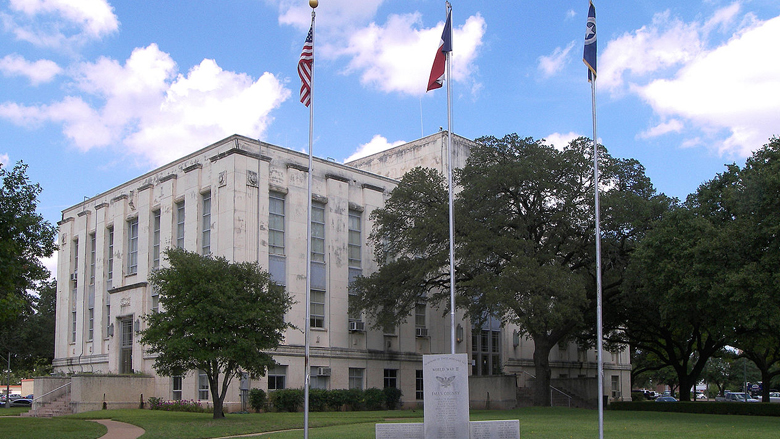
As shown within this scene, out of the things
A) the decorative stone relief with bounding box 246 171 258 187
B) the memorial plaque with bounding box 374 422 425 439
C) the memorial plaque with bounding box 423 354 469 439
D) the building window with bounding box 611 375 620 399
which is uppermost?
the decorative stone relief with bounding box 246 171 258 187

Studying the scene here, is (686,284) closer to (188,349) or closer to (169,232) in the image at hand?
(188,349)

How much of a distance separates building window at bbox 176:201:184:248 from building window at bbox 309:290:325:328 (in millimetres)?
8244

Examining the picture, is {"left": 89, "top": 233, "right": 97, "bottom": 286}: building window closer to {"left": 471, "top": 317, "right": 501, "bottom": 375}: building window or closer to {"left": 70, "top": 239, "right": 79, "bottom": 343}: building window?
{"left": 70, "top": 239, "right": 79, "bottom": 343}: building window

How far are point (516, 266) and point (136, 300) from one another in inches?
899

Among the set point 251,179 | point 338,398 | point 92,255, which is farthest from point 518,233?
point 92,255

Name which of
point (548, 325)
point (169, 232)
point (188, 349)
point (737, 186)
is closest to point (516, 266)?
point (548, 325)

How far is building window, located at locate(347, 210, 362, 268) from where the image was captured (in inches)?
1762

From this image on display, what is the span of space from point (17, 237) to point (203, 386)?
1626 cm

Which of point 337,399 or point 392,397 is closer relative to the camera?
point 337,399

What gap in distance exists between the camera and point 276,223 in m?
40.7

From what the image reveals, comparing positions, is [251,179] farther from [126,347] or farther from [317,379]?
[126,347]

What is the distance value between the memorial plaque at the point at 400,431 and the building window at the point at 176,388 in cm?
2371

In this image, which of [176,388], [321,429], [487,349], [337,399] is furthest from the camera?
[487,349]

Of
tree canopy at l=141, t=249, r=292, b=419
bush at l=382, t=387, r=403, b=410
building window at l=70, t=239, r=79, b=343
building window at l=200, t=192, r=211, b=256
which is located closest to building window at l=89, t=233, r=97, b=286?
building window at l=70, t=239, r=79, b=343
